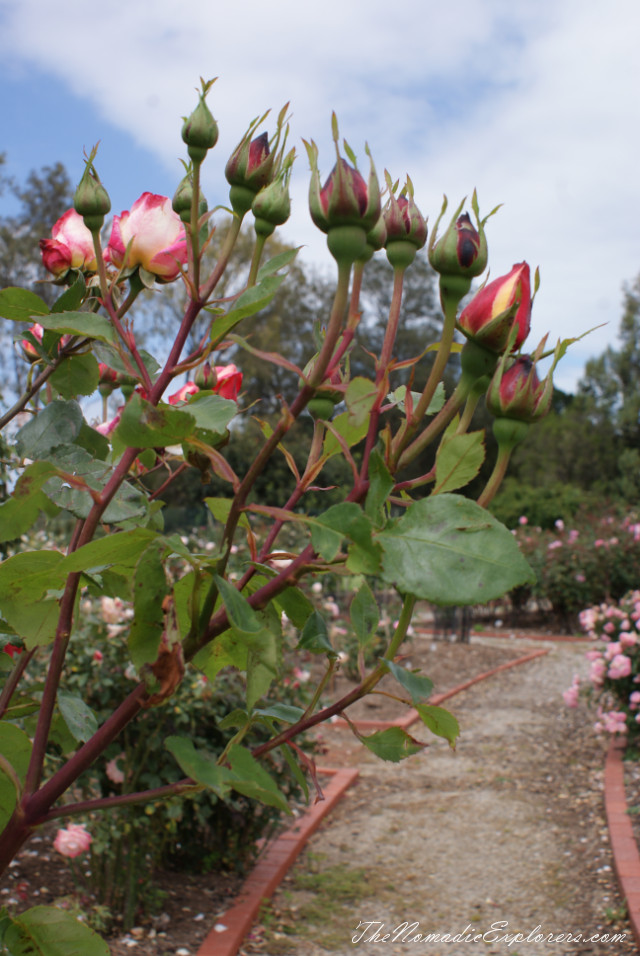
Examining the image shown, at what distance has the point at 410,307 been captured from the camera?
21.6 m

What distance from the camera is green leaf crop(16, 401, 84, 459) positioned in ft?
2.20

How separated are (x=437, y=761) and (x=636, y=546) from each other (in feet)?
18.7

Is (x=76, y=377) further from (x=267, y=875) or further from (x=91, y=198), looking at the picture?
(x=267, y=875)

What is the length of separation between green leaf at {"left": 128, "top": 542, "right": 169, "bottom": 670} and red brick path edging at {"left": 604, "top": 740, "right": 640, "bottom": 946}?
255 centimetres

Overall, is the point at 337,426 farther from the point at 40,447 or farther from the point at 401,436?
the point at 40,447

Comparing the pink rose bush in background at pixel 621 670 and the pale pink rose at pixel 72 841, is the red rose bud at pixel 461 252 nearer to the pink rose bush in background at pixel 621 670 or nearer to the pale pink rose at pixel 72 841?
the pale pink rose at pixel 72 841

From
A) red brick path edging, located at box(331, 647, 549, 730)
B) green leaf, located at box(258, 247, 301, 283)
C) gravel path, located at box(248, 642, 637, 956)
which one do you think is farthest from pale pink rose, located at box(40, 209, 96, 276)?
red brick path edging, located at box(331, 647, 549, 730)

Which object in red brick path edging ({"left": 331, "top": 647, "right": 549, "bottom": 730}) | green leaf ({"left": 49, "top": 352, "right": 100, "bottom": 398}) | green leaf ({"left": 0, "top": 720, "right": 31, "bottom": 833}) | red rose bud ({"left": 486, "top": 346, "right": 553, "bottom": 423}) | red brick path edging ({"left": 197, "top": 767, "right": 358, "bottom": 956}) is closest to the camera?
red rose bud ({"left": 486, "top": 346, "right": 553, "bottom": 423})

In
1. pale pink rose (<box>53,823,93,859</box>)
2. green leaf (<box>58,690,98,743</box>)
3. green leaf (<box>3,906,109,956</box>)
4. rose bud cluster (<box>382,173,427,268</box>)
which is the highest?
rose bud cluster (<box>382,173,427,268</box>)

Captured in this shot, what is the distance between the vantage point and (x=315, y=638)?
52 centimetres

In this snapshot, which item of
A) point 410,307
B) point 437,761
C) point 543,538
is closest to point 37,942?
point 437,761

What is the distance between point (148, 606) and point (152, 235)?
0.33m

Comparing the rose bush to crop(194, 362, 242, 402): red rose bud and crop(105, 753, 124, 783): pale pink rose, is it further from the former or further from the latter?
crop(105, 753, 124, 783): pale pink rose

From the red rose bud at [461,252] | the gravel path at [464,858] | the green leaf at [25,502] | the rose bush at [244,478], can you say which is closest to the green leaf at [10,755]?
the rose bush at [244,478]
